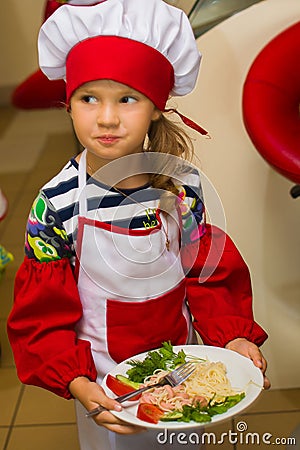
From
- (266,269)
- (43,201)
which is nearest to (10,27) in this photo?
(266,269)

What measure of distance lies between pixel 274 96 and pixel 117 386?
0.90m

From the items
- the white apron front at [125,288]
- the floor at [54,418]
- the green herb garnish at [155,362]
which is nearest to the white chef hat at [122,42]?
the white apron front at [125,288]

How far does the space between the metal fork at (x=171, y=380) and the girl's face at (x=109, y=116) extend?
33 centimetres

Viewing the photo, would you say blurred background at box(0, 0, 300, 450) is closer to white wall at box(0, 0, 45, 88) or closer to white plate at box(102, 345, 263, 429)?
white plate at box(102, 345, 263, 429)

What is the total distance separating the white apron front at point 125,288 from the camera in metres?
1.10

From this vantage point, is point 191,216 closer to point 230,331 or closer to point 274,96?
point 230,331

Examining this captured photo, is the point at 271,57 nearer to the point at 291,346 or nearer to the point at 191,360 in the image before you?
the point at 291,346

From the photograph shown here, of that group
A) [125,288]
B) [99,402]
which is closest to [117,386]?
[99,402]

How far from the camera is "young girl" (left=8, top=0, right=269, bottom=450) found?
3.25ft

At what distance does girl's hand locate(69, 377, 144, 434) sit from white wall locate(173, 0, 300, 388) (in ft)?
3.03

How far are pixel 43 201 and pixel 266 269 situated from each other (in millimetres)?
944

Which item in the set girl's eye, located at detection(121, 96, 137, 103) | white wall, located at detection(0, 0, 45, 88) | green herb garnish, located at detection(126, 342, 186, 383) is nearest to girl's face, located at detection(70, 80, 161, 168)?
girl's eye, located at detection(121, 96, 137, 103)

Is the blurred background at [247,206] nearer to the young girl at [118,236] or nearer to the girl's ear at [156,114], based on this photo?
the young girl at [118,236]

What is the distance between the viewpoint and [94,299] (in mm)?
1142
